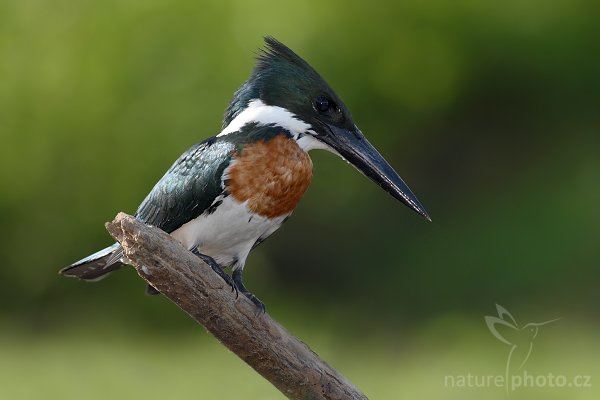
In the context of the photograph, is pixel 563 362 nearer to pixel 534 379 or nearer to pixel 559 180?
pixel 534 379

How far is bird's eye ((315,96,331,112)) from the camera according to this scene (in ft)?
7.77

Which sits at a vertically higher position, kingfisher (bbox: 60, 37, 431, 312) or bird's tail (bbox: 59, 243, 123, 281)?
kingfisher (bbox: 60, 37, 431, 312)

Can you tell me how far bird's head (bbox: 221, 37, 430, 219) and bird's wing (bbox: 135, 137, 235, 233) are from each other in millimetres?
84

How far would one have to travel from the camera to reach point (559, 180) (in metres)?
5.12

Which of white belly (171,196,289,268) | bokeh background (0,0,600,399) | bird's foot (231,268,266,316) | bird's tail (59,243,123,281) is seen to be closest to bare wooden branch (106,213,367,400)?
bird's foot (231,268,266,316)

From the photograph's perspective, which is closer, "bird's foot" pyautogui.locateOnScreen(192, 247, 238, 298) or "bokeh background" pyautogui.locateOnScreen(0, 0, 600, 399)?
"bird's foot" pyautogui.locateOnScreen(192, 247, 238, 298)

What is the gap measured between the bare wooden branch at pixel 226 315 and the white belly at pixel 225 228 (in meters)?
0.15

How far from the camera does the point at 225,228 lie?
7.54 ft

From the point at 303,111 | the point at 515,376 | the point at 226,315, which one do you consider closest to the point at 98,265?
the point at 226,315

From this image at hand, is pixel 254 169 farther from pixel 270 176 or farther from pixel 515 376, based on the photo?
pixel 515 376

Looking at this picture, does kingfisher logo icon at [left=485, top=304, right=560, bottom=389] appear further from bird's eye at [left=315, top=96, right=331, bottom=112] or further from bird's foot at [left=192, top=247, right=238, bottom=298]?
bird's foot at [left=192, top=247, right=238, bottom=298]

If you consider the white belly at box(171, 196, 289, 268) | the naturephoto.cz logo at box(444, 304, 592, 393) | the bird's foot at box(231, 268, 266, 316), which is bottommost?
the naturephoto.cz logo at box(444, 304, 592, 393)

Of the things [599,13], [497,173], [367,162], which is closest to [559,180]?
[497,173]

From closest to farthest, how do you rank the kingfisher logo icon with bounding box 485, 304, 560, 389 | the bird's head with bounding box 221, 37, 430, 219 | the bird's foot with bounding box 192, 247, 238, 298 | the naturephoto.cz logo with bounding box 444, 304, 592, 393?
the bird's foot with bounding box 192, 247, 238, 298
the bird's head with bounding box 221, 37, 430, 219
the naturephoto.cz logo with bounding box 444, 304, 592, 393
the kingfisher logo icon with bounding box 485, 304, 560, 389
